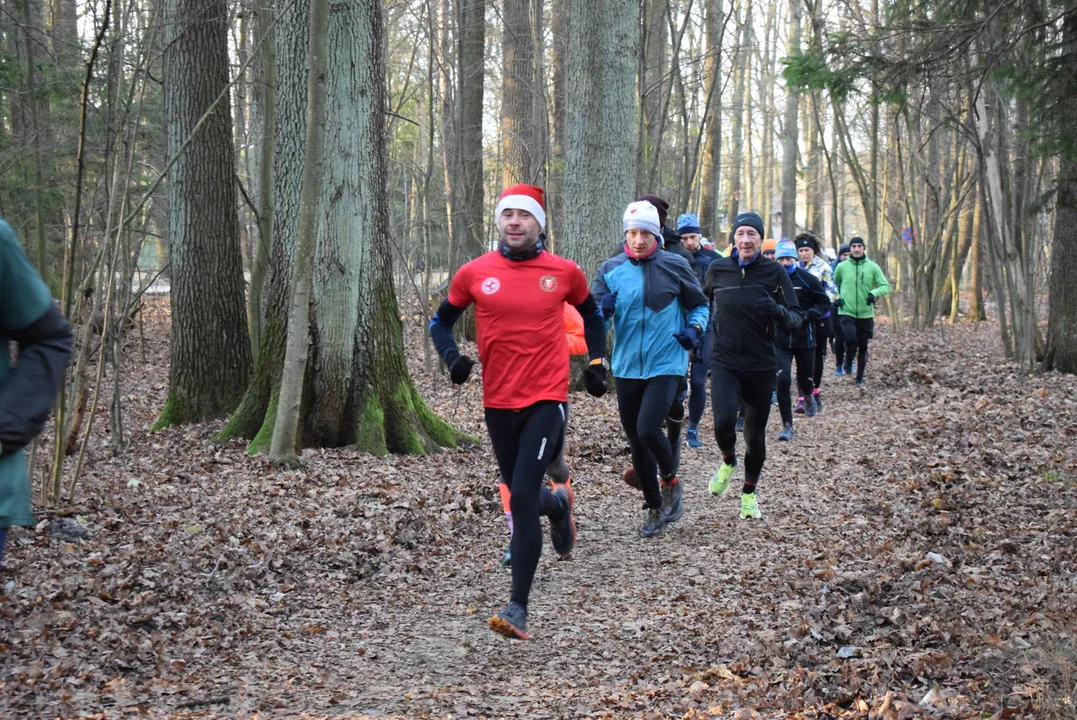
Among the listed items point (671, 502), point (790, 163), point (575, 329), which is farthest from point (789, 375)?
point (790, 163)

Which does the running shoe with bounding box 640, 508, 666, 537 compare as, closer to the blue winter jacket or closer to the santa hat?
the blue winter jacket

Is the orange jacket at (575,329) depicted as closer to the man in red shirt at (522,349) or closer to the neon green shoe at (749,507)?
the man in red shirt at (522,349)

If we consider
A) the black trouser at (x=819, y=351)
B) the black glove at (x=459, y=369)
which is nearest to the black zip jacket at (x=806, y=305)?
the black trouser at (x=819, y=351)

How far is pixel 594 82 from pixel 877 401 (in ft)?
21.4

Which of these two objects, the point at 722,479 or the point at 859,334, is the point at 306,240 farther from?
the point at 859,334

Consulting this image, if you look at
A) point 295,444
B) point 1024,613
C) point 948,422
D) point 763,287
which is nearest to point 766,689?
point 1024,613

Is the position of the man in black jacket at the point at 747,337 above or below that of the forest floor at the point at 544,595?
above

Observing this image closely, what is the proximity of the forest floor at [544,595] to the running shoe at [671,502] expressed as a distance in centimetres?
15

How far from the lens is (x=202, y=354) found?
12.2 m

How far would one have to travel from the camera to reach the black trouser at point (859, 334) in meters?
16.3

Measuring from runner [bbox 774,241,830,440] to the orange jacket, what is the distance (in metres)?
5.51

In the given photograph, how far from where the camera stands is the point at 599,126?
13.4 meters

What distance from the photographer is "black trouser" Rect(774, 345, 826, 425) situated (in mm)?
11219

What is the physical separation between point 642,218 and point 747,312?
119 centimetres
